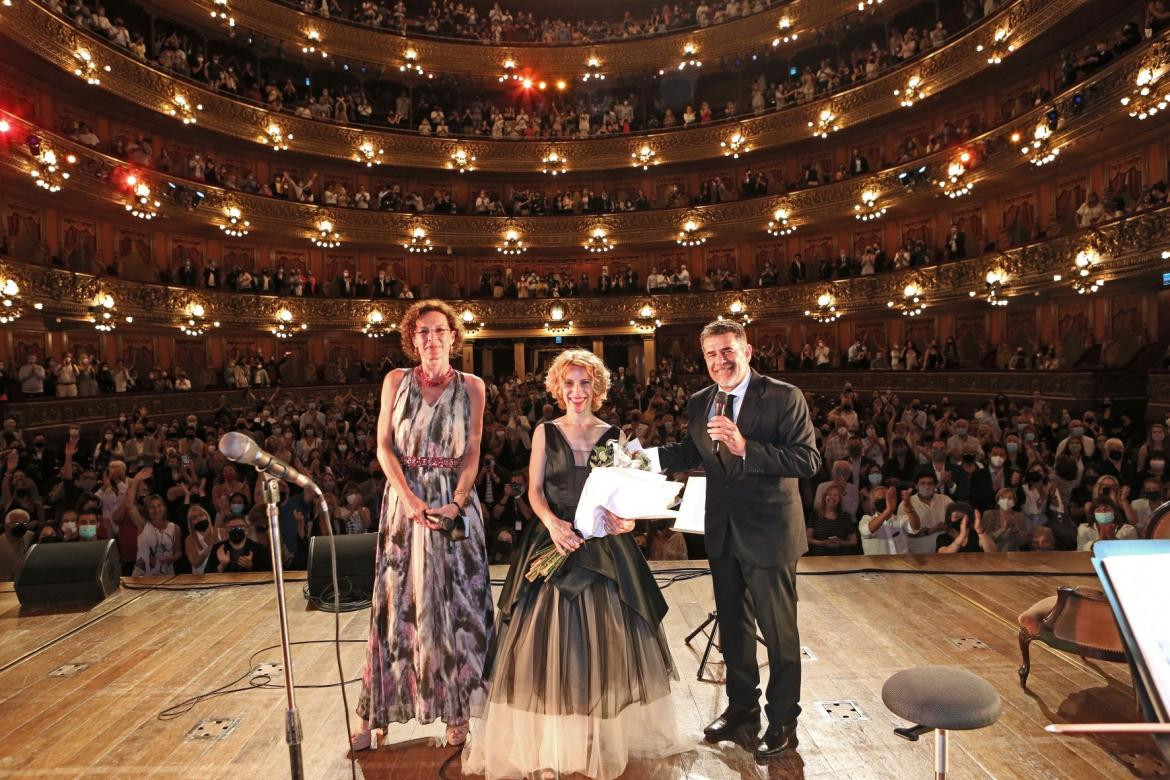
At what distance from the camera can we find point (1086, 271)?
14.2 m

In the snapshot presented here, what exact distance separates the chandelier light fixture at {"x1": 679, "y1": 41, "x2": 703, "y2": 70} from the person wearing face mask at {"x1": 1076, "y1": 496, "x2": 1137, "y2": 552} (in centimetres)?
2131

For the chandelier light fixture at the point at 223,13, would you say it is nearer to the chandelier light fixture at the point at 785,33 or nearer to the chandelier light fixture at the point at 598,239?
the chandelier light fixture at the point at 598,239

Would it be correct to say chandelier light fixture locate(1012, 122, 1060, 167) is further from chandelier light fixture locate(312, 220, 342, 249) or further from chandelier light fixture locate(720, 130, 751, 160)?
chandelier light fixture locate(312, 220, 342, 249)

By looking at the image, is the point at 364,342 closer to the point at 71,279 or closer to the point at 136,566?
the point at 71,279

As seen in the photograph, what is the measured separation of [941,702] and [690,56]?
83.5 ft

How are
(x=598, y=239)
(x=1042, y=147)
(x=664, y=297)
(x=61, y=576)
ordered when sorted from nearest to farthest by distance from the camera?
(x=61, y=576) → (x=1042, y=147) → (x=598, y=239) → (x=664, y=297)

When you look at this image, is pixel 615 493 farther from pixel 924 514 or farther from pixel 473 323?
pixel 473 323

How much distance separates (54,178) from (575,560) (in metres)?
16.6

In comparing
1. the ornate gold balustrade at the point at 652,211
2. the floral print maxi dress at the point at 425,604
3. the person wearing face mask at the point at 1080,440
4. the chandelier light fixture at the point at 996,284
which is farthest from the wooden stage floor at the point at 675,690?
the chandelier light fixture at the point at 996,284

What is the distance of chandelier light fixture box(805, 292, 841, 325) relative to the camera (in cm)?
2152

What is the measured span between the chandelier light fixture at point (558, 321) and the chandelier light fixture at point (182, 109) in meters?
11.9

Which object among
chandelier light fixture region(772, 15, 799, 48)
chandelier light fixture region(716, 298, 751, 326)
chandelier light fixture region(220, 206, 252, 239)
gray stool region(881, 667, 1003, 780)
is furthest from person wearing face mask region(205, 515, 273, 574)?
chandelier light fixture region(772, 15, 799, 48)

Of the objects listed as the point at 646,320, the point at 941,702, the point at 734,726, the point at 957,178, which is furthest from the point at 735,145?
the point at 941,702

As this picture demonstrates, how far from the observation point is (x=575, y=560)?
3041 mm
